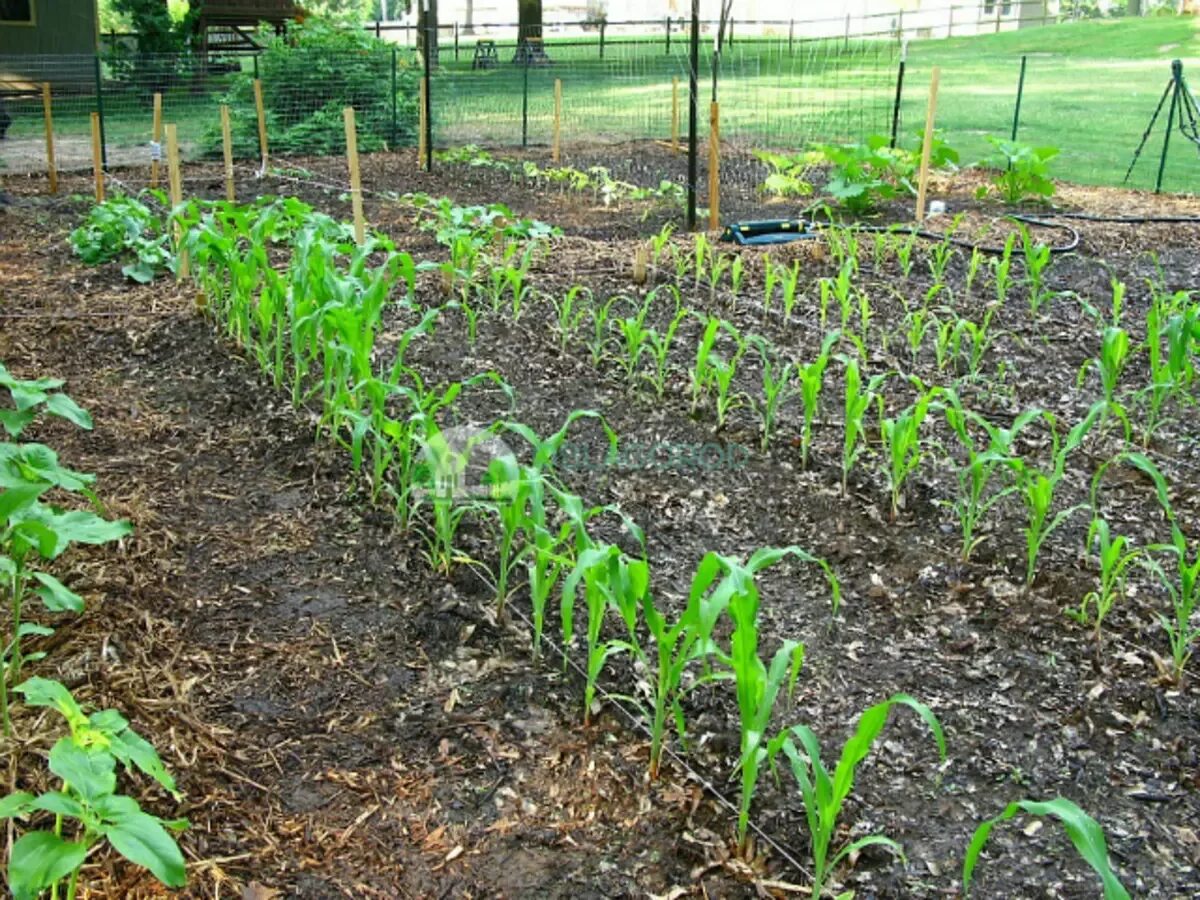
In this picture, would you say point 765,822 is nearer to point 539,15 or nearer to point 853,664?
point 853,664

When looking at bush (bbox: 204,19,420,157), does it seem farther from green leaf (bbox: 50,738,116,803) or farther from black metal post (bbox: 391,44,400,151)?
green leaf (bbox: 50,738,116,803)

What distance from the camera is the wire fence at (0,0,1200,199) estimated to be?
11672 millimetres

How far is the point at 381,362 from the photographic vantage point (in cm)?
495

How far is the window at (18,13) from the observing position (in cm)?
1734

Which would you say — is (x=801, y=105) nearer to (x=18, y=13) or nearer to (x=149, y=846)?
(x=149, y=846)

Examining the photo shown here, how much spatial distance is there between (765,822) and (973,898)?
1.37 feet

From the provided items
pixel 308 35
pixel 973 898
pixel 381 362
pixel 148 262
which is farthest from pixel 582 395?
pixel 308 35

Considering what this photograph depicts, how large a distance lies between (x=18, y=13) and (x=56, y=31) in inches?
22.2

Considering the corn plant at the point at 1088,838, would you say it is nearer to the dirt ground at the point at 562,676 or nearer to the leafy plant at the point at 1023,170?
the dirt ground at the point at 562,676

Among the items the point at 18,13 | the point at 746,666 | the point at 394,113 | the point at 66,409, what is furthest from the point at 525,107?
the point at 746,666

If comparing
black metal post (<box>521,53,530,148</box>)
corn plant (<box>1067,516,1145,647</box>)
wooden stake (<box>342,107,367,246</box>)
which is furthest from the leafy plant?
black metal post (<box>521,53,530,148</box>)

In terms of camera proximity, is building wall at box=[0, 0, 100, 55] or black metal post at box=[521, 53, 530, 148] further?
building wall at box=[0, 0, 100, 55]

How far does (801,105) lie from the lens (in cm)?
1036

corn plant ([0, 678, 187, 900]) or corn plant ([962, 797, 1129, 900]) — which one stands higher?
corn plant ([0, 678, 187, 900])
